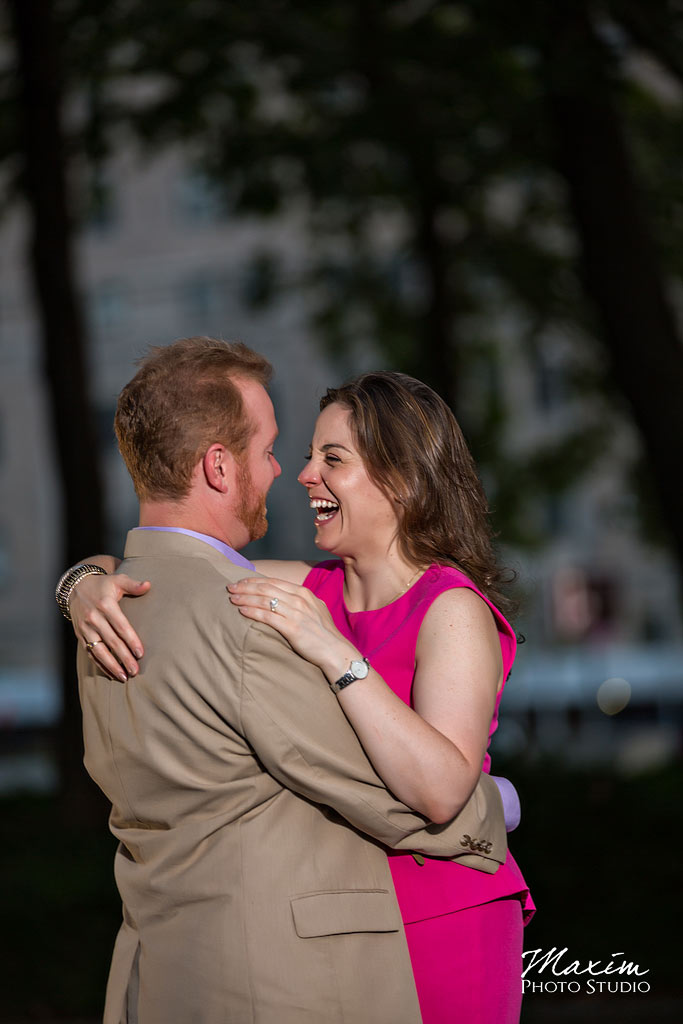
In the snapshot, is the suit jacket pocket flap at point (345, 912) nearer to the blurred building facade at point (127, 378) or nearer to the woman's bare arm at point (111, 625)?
the woman's bare arm at point (111, 625)

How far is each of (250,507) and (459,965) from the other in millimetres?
1151

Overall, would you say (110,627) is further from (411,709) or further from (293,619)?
(411,709)

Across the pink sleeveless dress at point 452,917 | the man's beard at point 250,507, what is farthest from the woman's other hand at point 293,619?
the pink sleeveless dress at point 452,917

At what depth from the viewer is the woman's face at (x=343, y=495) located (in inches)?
121

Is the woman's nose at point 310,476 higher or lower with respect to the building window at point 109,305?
lower

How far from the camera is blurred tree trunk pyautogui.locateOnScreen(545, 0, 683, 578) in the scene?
7383 millimetres

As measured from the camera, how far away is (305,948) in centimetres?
247

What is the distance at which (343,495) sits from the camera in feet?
10.1

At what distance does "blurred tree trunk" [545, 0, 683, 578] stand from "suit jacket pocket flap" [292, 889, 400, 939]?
525 cm

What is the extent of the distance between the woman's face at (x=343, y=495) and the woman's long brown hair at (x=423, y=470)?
0.09 feet

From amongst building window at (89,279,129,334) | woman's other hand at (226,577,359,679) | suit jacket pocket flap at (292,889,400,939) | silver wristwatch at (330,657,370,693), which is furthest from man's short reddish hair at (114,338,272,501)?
building window at (89,279,129,334)

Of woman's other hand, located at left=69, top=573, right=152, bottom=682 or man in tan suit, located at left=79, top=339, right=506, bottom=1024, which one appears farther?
woman's other hand, located at left=69, top=573, right=152, bottom=682

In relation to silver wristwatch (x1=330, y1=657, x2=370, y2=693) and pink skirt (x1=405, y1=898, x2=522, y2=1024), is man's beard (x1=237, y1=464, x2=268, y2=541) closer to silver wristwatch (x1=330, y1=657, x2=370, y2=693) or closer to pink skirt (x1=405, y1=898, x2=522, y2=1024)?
silver wristwatch (x1=330, y1=657, x2=370, y2=693)

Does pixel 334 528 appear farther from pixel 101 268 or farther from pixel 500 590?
pixel 101 268
